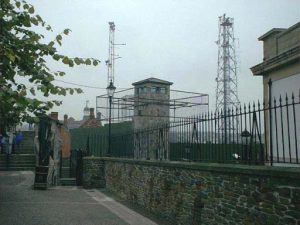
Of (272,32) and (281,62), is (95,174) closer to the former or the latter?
(281,62)

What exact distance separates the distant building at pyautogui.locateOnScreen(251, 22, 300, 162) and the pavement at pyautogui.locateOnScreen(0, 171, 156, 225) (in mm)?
5255

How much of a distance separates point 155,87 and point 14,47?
1869 centimetres

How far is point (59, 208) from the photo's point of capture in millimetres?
12531

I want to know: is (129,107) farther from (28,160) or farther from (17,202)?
(17,202)

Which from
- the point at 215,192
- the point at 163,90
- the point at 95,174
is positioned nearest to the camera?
the point at 215,192

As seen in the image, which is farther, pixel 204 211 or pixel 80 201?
pixel 80 201

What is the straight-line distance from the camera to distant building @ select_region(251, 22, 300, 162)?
12711mm

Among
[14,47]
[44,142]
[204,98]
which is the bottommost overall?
[44,142]

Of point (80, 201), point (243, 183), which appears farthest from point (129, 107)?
point (243, 183)

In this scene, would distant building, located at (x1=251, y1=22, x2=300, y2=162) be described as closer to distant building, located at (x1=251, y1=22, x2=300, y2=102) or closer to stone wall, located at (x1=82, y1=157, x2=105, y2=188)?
distant building, located at (x1=251, y1=22, x2=300, y2=102)

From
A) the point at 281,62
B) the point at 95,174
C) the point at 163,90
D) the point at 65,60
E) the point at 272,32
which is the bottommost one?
the point at 95,174

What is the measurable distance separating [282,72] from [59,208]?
887 centimetres

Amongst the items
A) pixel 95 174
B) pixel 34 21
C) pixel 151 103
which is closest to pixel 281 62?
pixel 34 21

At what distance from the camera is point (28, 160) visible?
81.1 ft
